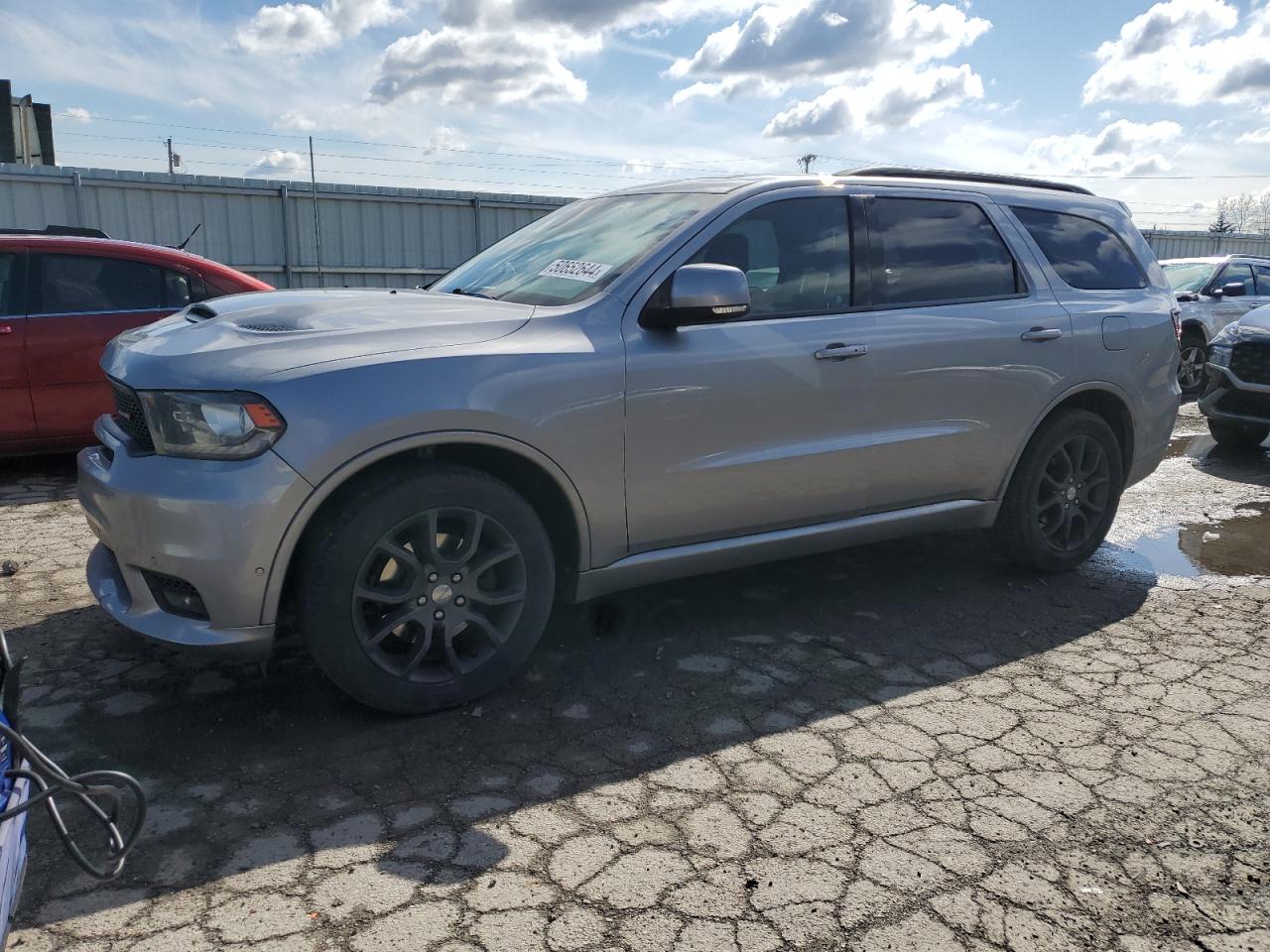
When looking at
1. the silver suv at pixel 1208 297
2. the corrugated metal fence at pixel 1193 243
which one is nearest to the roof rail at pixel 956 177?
the silver suv at pixel 1208 297

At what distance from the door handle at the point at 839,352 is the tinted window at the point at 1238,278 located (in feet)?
36.4

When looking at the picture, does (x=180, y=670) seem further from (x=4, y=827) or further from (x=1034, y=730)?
(x=1034, y=730)

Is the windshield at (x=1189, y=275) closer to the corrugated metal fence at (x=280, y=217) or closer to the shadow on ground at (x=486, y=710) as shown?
the corrugated metal fence at (x=280, y=217)

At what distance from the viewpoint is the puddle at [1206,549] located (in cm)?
546

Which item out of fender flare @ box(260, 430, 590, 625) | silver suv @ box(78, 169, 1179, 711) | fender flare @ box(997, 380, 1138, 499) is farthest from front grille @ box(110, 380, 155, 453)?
fender flare @ box(997, 380, 1138, 499)

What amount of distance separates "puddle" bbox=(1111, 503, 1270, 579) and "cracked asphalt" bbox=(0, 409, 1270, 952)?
733 millimetres

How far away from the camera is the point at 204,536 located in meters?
2.94

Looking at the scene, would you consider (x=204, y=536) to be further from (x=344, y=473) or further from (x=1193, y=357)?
(x=1193, y=357)

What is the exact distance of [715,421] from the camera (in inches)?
145

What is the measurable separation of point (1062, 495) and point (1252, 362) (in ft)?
16.1

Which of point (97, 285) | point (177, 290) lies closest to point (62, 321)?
point (97, 285)

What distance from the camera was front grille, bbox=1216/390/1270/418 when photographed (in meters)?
8.47

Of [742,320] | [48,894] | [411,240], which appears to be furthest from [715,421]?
[411,240]

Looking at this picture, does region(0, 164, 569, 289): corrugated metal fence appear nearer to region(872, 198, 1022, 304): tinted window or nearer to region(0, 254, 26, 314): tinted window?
region(0, 254, 26, 314): tinted window
